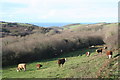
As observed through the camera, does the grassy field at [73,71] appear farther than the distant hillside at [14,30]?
No

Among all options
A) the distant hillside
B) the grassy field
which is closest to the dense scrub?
the grassy field

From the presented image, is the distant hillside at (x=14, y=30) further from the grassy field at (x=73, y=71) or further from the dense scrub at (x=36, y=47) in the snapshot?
the grassy field at (x=73, y=71)

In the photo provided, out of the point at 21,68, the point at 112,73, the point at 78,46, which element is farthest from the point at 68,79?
the point at 78,46

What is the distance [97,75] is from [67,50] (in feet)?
166

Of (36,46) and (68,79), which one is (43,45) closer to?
(36,46)

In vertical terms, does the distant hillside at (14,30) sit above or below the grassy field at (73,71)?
above

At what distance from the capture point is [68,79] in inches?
607

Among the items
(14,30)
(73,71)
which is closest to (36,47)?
(73,71)

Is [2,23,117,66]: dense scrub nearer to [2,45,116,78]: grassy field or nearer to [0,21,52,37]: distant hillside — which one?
[2,45,116,78]: grassy field

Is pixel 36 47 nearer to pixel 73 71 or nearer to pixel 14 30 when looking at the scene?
pixel 73 71

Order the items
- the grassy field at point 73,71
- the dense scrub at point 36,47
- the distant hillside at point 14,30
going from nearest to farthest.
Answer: the grassy field at point 73,71 → the dense scrub at point 36,47 → the distant hillside at point 14,30

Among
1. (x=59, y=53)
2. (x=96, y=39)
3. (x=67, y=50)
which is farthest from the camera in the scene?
(x=96, y=39)

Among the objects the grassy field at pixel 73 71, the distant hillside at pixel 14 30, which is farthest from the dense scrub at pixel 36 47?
the distant hillside at pixel 14 30

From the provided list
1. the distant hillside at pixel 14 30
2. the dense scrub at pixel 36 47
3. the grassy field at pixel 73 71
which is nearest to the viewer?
the grassy field at pixel 73 71
